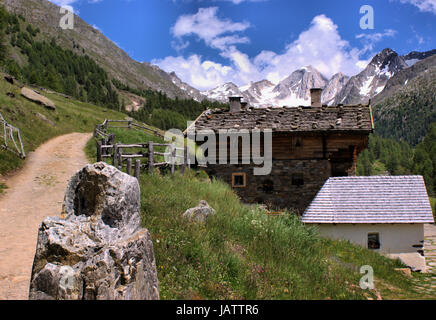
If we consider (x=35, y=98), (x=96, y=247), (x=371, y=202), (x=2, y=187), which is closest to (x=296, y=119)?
(x=371, y=202)

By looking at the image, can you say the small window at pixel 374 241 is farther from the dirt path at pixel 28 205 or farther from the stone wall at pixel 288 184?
the dirt path at pixel 28 205

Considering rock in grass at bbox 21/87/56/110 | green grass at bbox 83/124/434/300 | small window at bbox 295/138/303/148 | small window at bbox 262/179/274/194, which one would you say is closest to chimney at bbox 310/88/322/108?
small window at bbox 295/138/303/148

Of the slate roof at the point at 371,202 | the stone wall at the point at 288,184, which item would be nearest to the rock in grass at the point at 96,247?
the slate roof at the point at 371,202

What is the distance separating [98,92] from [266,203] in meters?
87.3

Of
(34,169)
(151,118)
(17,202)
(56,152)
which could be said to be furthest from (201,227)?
(151,118)

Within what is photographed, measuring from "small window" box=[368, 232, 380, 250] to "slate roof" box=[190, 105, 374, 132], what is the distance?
5.95 meters

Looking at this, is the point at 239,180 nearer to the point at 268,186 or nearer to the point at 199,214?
the point at 268,186

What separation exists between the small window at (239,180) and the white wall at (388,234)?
5613 millimetres

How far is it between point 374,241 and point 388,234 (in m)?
0.78

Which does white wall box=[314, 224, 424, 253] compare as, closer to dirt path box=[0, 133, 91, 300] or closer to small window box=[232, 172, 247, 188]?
small window box=[232, 172, 247, 188]

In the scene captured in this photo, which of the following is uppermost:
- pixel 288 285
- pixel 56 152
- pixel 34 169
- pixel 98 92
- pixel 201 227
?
pixel 98 92

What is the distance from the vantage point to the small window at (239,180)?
2106cm
